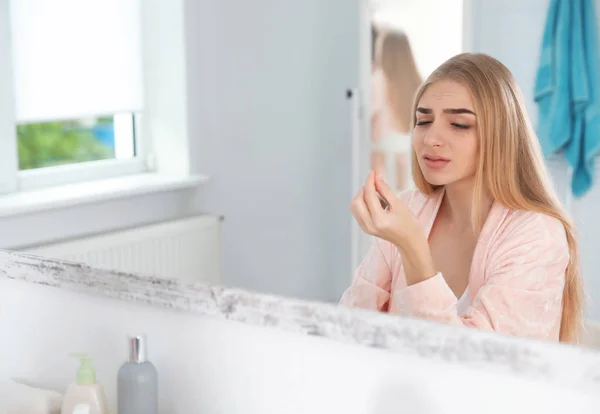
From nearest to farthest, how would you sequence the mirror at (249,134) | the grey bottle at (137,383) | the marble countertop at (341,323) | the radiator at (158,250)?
the marble countertop at (341,323), the mirror at (249,134), the grey bottle at (137,383), the radiator at (158,250)

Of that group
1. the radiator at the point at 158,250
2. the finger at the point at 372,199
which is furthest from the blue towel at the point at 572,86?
the radiator at the point at 158,250

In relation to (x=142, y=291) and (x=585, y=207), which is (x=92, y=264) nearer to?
(x=142, y=291)

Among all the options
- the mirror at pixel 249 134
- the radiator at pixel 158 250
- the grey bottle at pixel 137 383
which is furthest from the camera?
the radiator at pixel 158 250

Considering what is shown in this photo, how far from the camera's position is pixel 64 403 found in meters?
1.33

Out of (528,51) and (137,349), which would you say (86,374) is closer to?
(137,349)

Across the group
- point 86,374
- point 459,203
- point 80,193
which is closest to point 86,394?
point 86,374

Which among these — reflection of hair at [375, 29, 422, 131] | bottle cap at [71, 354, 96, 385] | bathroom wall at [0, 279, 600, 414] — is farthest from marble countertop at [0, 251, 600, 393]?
reflection of hair at [375, 29, 422, 131]

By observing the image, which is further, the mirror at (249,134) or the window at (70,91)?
the window at (70,91)

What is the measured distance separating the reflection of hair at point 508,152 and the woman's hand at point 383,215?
0.10m

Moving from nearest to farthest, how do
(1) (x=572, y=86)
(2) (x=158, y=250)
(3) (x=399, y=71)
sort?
(1) (x=572, y=86), (3) (x=399, y=71), (2) (x=158, y=250)

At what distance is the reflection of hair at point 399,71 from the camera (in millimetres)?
1146

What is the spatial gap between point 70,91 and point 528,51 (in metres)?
0.80

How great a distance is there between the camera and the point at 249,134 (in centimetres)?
135

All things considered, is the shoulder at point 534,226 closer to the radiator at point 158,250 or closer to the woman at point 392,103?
the woman at point 392,103
